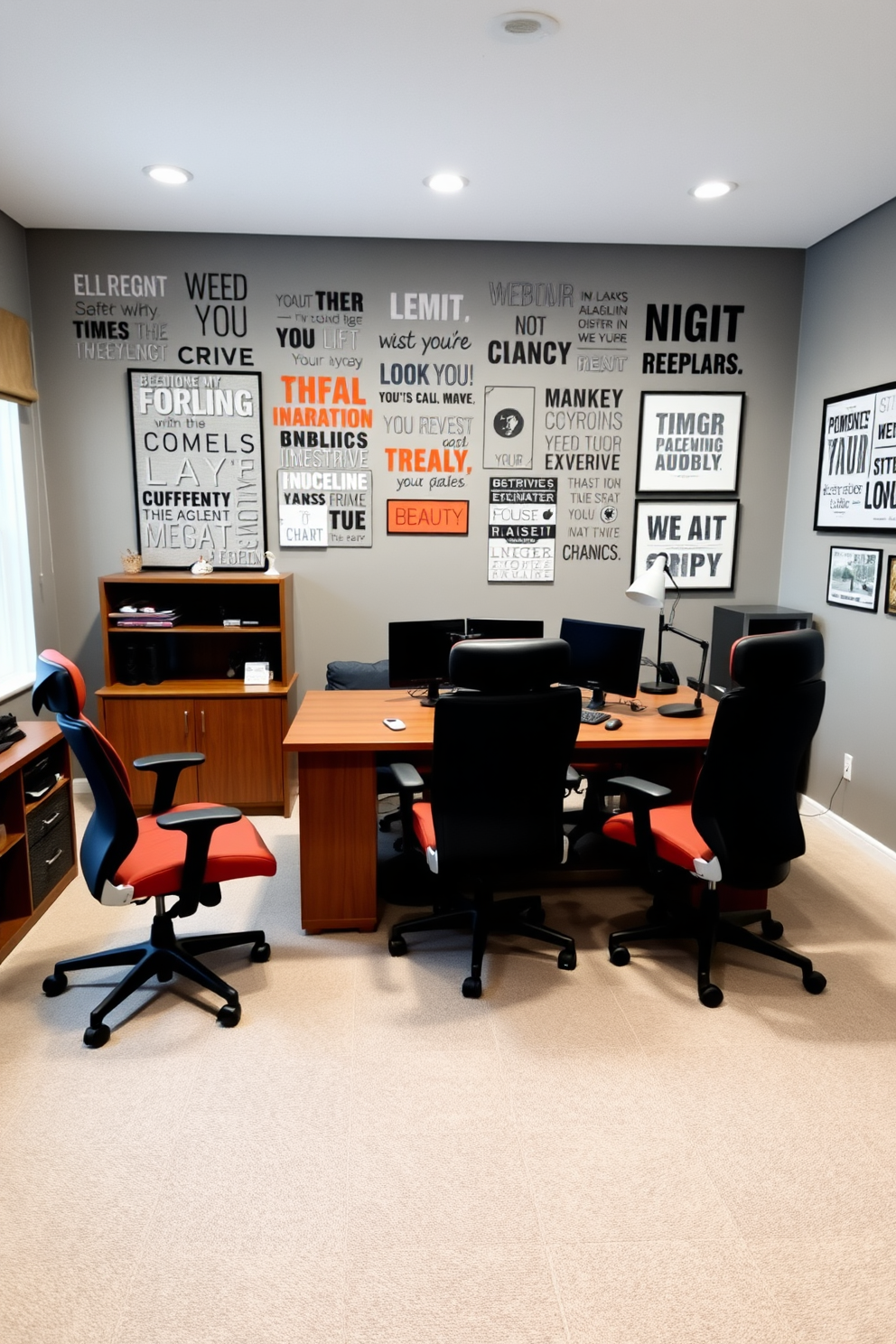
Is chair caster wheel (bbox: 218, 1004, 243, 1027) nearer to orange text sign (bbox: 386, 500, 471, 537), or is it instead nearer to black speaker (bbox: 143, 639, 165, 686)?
black speaker (bbox: 143, 639, 165, 686)

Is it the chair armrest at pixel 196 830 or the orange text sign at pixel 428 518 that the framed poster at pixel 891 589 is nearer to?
the orange text sign at pixel 428 518

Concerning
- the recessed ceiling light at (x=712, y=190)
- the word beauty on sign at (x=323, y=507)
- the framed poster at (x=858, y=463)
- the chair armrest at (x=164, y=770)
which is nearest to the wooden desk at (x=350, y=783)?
the chair armrest at (x=164, y=770)

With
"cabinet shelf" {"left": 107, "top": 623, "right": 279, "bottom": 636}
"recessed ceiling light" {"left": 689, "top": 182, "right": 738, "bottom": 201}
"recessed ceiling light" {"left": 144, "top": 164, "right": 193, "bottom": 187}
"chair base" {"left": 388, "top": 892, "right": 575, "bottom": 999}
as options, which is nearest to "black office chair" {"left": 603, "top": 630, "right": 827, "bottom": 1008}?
"chair base" {"left": 388, "top": 892, "right": 575, "bottom": 999}

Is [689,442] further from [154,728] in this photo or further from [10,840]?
[10,840]

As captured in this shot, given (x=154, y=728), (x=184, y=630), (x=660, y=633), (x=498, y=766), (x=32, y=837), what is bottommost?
(x=32, y=837)

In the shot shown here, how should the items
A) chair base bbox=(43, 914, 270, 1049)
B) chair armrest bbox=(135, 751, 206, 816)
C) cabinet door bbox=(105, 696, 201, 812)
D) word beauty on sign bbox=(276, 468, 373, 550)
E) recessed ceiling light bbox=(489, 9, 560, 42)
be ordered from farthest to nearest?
word beauty on sign bbox=(276, 468, 373, 550) < cabinet door bbox=(105, 696, 201, 812) < chair armrest bbox=(135, 751, 206, 816) < chair base bbox=(43, 914, 270, 1049) < recessed ceiling light bbox=(489, 9, 560, 42)

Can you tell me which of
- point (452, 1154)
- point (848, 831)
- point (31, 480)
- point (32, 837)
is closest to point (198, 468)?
point (31, 480)

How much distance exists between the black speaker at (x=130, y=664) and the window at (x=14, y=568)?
0.44 metres

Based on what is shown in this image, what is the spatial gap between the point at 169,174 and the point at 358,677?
→ 2.44 meters

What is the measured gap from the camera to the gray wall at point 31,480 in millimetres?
4281

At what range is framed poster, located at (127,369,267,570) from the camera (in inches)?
185

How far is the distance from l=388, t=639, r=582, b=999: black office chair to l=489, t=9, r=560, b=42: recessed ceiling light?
1.84 meters

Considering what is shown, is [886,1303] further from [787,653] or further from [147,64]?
[147,64]

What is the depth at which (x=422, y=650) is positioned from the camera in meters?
3.82
